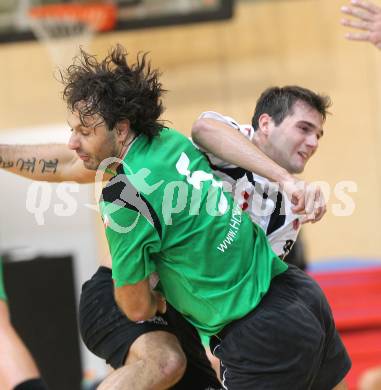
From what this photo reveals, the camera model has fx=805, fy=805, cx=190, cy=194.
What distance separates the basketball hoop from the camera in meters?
8.43

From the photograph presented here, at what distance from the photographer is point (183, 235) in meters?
2.97

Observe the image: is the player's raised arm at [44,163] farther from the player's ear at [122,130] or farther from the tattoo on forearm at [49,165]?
the player's ear at [122,130]

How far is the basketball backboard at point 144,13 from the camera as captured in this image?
8641mm

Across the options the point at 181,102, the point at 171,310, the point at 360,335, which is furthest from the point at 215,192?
the point at 181,102

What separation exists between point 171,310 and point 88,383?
3.60m

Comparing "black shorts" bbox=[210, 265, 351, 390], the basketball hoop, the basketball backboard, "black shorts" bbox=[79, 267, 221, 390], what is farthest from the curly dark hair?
the basketball backboard

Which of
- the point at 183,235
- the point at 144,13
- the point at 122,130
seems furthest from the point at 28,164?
the point at 144,13

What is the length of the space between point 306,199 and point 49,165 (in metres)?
1.36

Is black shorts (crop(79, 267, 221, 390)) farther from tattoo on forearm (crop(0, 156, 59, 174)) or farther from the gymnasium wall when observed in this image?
the gymnasium wall

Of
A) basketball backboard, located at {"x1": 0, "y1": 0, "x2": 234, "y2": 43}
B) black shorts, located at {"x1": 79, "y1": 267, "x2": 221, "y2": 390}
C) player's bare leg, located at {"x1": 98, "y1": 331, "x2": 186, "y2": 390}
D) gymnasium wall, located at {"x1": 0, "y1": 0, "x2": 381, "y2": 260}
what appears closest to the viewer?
player's bare leg, located at {"x1": 98, "y1": 331, "x2": 186, "y2": 390}

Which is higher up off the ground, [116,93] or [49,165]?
[116,93]

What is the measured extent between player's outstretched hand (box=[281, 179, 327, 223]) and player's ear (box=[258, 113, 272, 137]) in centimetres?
59

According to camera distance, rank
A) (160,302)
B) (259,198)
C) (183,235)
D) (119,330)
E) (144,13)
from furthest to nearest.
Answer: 1. (144,13)
2. (119,330)
3. (259,198)
4. (160,302)
5. (183,235)

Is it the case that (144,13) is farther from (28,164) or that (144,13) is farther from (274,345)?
(274,345)
